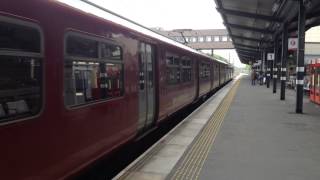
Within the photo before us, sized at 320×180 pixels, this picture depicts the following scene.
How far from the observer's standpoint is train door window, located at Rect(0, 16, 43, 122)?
13.5ft

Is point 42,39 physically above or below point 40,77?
above

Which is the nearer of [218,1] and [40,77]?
[40,77]

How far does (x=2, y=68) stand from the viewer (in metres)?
4.07

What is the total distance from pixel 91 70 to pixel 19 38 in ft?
6.62

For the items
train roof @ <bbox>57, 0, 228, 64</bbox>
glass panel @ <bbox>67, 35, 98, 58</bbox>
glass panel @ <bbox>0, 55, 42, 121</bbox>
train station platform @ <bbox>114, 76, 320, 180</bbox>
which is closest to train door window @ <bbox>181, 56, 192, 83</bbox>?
train station platform @ <bbox>114, 76, 320, 180</bbox>

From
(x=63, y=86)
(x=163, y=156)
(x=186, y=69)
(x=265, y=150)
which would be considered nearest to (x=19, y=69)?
(x=63, y=86)

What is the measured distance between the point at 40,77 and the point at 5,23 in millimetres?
771

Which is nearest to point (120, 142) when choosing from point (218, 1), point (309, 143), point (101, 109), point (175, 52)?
point (101, 109)

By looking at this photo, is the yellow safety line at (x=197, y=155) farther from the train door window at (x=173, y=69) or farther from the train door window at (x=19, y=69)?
the train door window at (x=19, y=69)

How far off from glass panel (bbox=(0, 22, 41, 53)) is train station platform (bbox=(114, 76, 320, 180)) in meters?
2.63

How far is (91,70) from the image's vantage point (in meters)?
6.29

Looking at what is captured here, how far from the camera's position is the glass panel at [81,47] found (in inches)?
216

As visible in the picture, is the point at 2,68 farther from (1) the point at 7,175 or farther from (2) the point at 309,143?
(2) the point at 309,143

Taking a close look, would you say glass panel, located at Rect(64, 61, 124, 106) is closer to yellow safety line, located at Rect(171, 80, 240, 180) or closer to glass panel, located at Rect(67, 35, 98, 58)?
glass panel, located at Rect(67, 35, 98, 58)
